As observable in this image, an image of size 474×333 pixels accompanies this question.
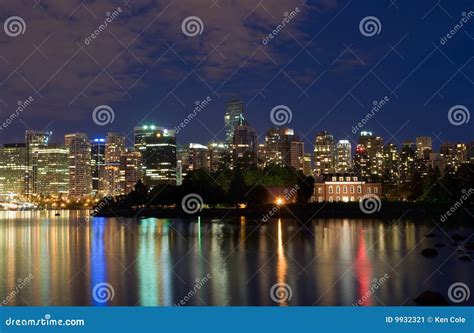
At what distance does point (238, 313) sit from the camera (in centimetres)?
780

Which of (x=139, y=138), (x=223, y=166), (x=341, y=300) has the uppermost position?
(x=139, y=138)

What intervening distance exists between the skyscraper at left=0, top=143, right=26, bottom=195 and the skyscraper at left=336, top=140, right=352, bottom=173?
60409mm

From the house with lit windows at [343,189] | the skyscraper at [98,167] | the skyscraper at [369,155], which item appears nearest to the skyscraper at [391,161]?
the skyscraper at [369,155]

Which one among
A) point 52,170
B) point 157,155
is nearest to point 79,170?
point 52,170

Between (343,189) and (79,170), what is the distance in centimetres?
7283

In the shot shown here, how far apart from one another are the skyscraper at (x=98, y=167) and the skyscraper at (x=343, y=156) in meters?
42.4

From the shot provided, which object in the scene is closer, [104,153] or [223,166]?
[223,166]

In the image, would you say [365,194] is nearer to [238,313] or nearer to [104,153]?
[238,313]

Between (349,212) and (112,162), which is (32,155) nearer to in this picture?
(112,162)

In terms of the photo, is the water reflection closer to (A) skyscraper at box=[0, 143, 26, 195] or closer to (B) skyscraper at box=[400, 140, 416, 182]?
(B) skyscraper at box=[400, 140, 416, 182]

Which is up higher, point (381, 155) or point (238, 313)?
point (381, 155)

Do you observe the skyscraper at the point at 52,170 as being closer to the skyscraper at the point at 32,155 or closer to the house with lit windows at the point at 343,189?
the skyscraper at the point at 32,155

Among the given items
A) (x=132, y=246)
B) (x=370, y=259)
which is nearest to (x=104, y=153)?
(x=132, y=246)

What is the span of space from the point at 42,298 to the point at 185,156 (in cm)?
8508
